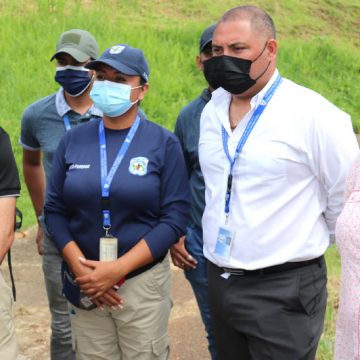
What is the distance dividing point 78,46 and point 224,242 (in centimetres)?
152

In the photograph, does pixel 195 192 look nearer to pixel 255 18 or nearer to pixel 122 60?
pixel 122 60

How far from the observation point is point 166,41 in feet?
37.8

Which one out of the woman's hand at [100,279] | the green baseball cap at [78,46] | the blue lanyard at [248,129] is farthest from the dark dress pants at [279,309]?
the green baseball cap at [78,46]

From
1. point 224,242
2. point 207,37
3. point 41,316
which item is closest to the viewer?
point 224,242

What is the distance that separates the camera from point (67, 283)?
303cm

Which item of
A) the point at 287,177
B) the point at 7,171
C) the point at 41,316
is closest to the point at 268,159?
the point at 287,177

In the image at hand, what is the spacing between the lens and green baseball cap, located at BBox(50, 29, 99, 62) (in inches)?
140

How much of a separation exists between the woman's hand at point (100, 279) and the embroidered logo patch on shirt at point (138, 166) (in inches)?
15.7

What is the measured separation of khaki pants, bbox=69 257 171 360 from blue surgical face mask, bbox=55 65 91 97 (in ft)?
3.56

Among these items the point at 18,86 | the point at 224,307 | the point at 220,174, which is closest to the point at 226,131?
the point at 220,174

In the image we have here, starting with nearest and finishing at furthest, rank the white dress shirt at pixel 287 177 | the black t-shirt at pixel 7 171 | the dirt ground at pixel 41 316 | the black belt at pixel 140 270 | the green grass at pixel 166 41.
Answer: the white dress shirt at pixel 287 177 < the black t-shirt at pixel 7 171 < the black belt at pixel 140 270 < the dirt ground at pixel 41 316 < the green grass at pixel 166 41

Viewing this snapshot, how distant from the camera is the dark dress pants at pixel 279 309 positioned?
2.65 metres

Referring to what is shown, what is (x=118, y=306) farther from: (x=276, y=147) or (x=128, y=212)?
(x=276, y=147)

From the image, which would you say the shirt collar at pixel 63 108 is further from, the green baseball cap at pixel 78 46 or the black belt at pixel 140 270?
the black belt at pixel 140 270
